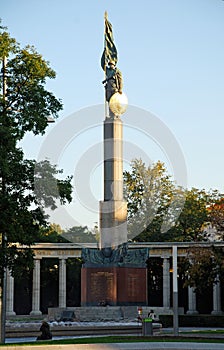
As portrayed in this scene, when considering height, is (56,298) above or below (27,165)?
below

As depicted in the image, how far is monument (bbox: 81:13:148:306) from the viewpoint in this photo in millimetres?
47750

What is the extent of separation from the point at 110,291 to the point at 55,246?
62.5ft

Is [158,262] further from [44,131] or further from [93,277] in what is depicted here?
[44,131]

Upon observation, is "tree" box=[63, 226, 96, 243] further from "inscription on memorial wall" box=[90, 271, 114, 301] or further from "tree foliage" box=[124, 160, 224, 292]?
"inscription on memorial wall" box=[90, 271, 114, 301]

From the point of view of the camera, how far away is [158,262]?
242 ft

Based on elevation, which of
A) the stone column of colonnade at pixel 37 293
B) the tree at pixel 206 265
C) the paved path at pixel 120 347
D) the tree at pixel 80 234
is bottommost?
the paved path at pixel 120 347

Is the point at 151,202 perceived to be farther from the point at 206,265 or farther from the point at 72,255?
the point at 206,265

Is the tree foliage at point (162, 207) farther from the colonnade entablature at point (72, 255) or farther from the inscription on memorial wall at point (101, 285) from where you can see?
the inscription on memorial wall at point (101, 285)

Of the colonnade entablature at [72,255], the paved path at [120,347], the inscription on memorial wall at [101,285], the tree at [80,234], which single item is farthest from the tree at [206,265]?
the tree at [80,234]

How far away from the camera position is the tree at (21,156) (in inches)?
1186

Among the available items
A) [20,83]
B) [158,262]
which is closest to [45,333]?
[20,83]

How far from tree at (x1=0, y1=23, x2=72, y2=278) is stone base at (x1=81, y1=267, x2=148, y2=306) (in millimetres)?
15644

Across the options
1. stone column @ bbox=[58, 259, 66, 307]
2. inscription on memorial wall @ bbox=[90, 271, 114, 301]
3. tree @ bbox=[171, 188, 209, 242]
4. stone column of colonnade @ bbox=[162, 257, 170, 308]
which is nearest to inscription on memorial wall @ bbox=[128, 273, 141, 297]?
inscription on memorial wall @ bbox=[90, 271, 114, 301]

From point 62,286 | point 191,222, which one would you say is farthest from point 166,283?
point 191,222
